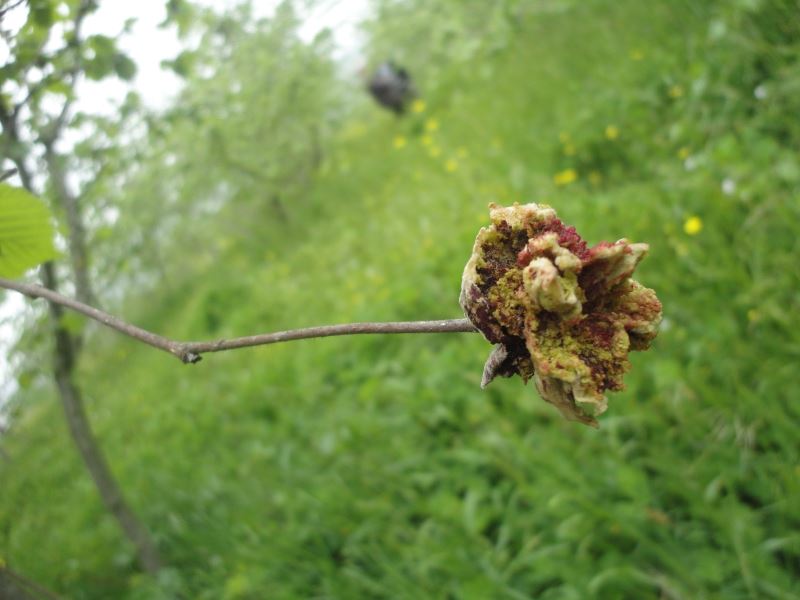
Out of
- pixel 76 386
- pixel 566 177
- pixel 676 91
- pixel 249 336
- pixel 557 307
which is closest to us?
pixel 557 307

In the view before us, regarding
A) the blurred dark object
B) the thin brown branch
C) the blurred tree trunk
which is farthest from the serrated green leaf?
the blurred dark object

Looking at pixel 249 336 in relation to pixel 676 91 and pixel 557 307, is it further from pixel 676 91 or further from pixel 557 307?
pixel 676 91

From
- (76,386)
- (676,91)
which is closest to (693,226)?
(676,91)

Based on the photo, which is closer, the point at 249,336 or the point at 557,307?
the point at 557,307

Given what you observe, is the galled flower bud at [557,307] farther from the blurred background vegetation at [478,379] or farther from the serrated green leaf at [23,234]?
the blurred background vegetation at [478,379]

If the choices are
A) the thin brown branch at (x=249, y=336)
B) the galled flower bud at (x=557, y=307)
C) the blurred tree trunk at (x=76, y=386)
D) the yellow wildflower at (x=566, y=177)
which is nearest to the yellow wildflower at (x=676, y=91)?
the yellow wildflower at (x=566, y=177)

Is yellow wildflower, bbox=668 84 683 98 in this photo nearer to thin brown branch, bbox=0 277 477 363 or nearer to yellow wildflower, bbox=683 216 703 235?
yellow wildflower, bbox=683 216 703 235

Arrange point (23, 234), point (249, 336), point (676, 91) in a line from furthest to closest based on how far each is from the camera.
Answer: point (676, 91)
point (23, 234)
point (249, 336)
